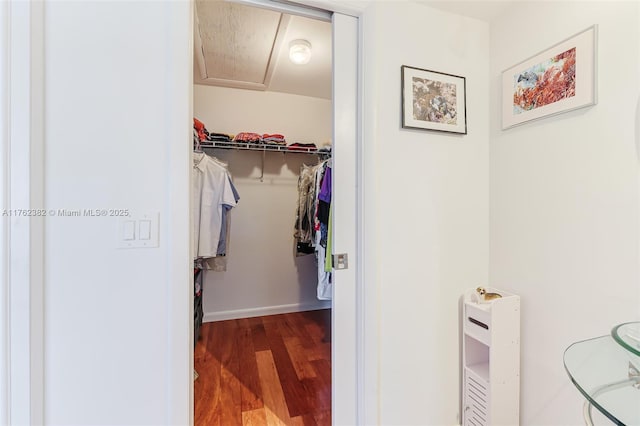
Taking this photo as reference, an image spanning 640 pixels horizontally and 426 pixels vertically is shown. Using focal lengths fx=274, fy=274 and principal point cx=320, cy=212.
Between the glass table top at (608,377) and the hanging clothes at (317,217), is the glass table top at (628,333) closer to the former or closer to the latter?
the glass table top at (608,377)

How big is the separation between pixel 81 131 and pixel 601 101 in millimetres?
1817

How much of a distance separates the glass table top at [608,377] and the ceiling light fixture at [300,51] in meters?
2.06

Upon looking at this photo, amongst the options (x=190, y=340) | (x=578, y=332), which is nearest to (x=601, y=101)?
(x=578, y=332)

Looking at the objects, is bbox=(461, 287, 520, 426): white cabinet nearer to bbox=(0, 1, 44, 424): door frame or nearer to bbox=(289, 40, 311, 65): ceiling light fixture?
bbox=(0, 1, 44, 424): door frame

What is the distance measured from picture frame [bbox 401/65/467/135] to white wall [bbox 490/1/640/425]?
0.22m

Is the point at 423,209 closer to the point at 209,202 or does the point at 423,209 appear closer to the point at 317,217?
the point at 317,217

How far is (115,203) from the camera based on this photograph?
0.92 metres

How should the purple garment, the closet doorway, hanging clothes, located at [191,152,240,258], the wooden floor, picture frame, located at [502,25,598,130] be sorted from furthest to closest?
hanging clothes, located at [191,152,240,258]
the closet doorway
the purple garment
the wooden floor
picture frame, located at [502,25,598,130]

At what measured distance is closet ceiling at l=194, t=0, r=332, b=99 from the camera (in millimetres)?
1592

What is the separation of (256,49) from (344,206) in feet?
4.85

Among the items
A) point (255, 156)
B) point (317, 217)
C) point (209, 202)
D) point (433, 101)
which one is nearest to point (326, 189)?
point (317, 217)

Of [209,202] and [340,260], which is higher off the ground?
[209,202]

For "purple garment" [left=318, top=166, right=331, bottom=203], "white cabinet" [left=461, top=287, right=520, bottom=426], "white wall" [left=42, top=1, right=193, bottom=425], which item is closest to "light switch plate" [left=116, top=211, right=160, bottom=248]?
"white wall" [left=42, top=1, right=193, bottom=425]

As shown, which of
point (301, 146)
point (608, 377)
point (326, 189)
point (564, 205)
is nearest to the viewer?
point (608, 377)
